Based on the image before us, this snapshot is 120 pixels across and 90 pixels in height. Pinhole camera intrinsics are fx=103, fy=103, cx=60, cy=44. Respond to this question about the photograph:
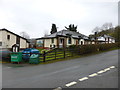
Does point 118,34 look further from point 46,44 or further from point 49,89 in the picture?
point 49,89

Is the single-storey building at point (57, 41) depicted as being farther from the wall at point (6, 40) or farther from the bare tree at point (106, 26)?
the bare tree at point (106, 26)

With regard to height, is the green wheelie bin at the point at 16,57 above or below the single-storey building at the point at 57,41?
below

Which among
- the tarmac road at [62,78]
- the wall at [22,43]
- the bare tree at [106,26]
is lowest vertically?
the tarmac road at [62,78]

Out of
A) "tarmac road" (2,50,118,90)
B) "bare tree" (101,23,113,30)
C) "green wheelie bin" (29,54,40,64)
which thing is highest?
"bare tree" (101,23,113,30)

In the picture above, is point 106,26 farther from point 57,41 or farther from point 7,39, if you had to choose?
point 7,39

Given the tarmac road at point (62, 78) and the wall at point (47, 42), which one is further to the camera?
Answer: the wall at point (47, 42)

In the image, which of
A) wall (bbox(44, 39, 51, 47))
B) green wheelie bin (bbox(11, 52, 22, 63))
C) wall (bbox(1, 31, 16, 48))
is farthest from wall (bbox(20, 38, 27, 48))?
green wheelie bin (bbox(11, 52, 22, 63))

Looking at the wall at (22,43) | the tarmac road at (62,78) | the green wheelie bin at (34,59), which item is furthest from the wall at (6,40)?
the tarmac road at (62,78)

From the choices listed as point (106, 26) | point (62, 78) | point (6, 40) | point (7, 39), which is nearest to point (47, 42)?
point (7, 39)

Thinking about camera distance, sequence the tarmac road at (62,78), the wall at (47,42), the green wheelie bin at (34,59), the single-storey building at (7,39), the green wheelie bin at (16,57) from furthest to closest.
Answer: the wall at (47,42) → the single-storey building at (7,39) → the green wheelie bin at (16,57) → the green wheelie bin at (34,59) → the tarmac road at (62,78)

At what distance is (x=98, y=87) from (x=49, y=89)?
6.57 feet

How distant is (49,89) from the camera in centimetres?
412

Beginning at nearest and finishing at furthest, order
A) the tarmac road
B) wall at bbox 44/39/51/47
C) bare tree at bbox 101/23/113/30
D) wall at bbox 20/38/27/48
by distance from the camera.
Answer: the tarmac road, wall at bbox 44/39/51/47, wall at bbox 20/38/27/48, bare tree at bbox 101/23/113/30

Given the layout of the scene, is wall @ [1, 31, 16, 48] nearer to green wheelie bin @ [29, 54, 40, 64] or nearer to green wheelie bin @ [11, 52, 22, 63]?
green wheelie bin @ [11, 52, 22, 63]
